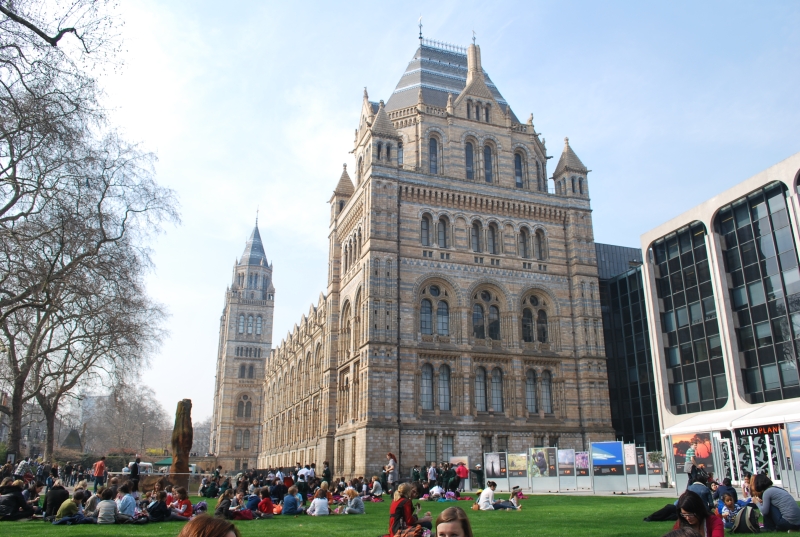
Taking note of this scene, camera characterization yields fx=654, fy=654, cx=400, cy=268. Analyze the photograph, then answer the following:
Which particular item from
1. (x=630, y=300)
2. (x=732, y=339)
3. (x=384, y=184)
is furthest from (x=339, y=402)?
(x=732, y=339)

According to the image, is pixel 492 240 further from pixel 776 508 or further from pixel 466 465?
pixel 776 508

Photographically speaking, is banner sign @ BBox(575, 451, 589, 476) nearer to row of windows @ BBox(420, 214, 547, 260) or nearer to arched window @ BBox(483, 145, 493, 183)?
row of windows @ BBox(420, 214, 547, 260)

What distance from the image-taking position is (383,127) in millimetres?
42781

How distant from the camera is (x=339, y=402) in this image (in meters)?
44.8

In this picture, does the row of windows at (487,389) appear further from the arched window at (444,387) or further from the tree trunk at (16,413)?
the tree trunk at (16,413)

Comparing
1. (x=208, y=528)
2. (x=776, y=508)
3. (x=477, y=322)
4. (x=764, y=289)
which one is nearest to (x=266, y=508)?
(x=776, y=508)

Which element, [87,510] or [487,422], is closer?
[87,510]

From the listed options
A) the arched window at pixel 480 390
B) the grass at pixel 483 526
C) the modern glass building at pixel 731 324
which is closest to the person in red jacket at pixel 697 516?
the grass at pixel 483 526

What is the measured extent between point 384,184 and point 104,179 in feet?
69.3

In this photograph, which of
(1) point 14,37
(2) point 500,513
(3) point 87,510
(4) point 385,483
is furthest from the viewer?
→ (4) point 385,483

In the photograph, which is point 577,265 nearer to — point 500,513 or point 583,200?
point 583,200

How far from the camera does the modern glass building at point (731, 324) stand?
3005 centimetres

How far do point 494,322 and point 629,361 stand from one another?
11326mm

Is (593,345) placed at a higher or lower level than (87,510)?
higher
